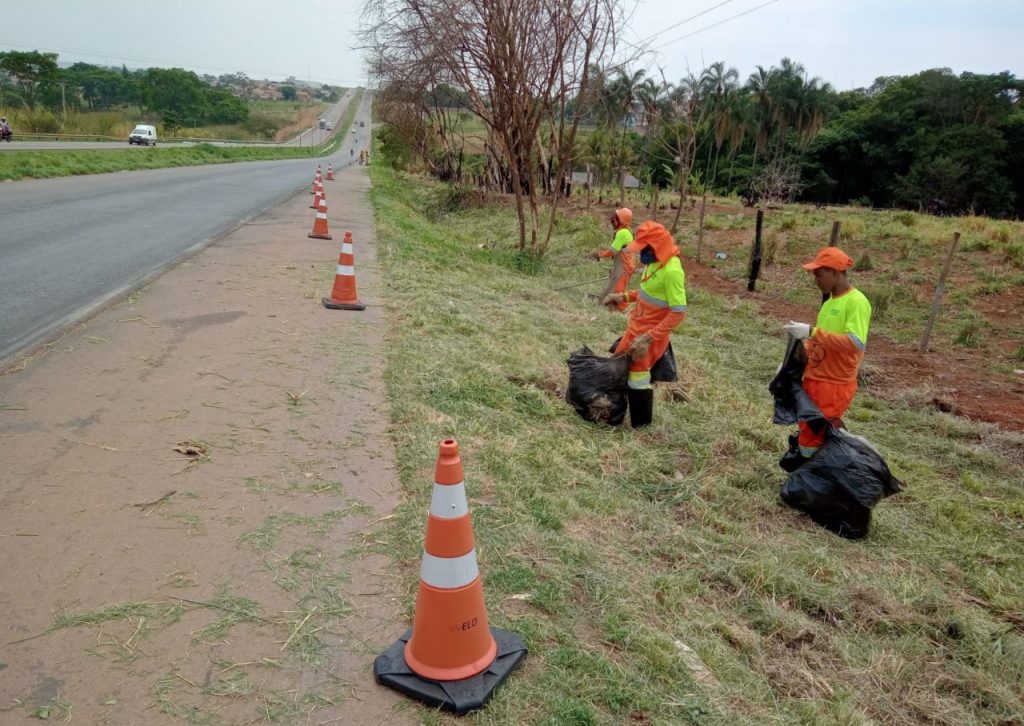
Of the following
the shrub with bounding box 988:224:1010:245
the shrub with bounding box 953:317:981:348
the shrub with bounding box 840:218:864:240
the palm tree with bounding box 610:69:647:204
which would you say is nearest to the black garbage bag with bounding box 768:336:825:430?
the shrub with bounding box 953:317:981:348

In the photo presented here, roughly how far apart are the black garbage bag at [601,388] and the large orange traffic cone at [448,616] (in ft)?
10.5

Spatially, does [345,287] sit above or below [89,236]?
below

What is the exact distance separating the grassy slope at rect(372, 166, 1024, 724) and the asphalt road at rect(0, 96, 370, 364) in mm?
3141

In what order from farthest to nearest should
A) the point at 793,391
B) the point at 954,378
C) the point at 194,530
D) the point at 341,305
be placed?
the point at 954,378 → the point at 341,305 → the point at 793,391 → the point at 194,530

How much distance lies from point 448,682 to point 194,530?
150cm

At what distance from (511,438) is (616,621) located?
6.79 feet

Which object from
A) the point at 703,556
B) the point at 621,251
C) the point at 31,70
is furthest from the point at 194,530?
the point at 31,70

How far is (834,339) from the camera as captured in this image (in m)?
4.54

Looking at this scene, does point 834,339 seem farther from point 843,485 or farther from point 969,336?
point 969,336

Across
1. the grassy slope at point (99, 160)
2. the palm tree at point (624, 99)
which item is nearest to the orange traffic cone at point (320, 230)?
the grassy slope at point (99, 160)

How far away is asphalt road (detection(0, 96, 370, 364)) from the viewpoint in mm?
6555

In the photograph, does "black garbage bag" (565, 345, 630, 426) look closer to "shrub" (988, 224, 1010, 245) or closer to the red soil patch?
the red soil patch

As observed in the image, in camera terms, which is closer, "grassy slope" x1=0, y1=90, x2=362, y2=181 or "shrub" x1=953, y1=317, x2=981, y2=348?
"shrub" x1=953, y1=317, x2=981, y2=348

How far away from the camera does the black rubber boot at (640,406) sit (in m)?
5.73
